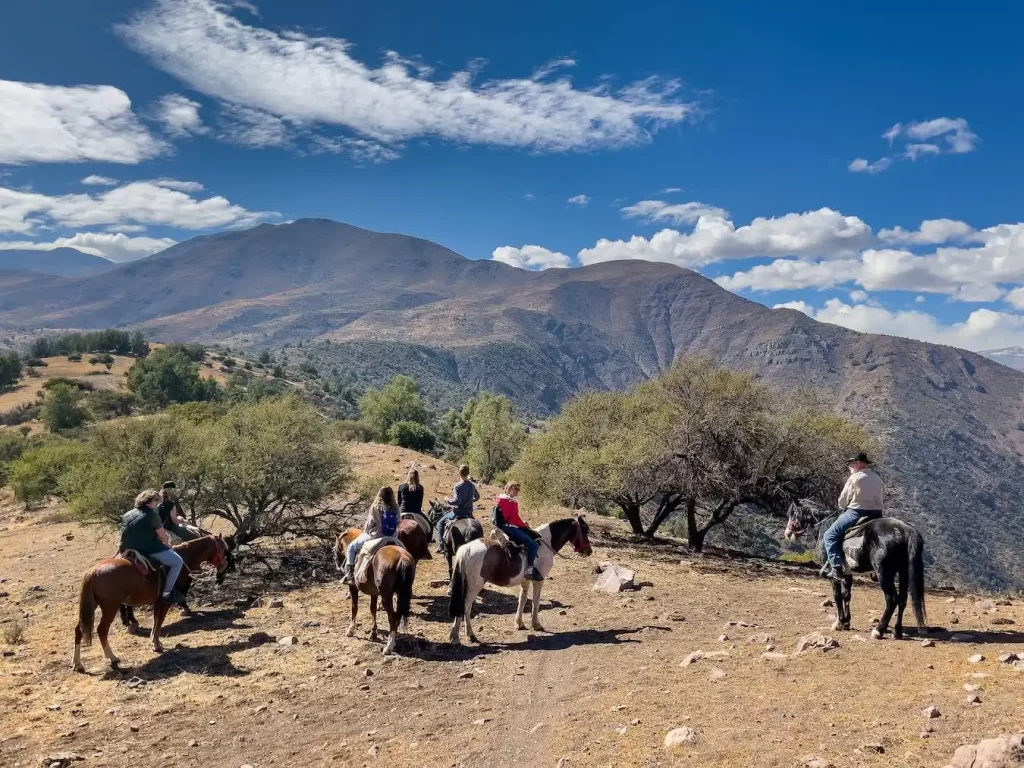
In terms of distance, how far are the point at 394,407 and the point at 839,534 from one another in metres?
51.5

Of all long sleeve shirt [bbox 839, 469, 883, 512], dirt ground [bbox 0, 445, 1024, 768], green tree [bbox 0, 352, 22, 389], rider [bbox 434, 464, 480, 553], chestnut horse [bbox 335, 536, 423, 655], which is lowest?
dirt ground [bbox 0, 445, 1024, 768]

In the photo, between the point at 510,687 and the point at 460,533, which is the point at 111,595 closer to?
the point at 460,533

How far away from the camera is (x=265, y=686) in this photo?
930 cm

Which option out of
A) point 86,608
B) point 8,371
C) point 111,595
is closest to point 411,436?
point 111,595

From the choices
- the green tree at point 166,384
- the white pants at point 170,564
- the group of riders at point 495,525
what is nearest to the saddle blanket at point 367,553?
the group of riders at point 495,525

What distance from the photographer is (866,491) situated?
10266 mm

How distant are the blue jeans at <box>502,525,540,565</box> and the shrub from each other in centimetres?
4033

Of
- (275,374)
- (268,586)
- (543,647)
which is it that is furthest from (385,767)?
(275,374)

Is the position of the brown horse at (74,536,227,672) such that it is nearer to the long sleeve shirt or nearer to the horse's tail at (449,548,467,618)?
the horse's tail at (449,548,467,618)

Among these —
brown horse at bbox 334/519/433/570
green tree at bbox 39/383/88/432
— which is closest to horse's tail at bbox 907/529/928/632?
brown horse at bbox 334/519/433/570

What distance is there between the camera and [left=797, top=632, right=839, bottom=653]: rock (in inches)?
362

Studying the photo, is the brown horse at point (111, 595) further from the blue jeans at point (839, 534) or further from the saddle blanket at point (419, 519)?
the blue jeans at point (839, 534)

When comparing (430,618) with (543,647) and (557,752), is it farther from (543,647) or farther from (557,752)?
(557,752)

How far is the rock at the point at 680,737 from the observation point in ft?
20.6
